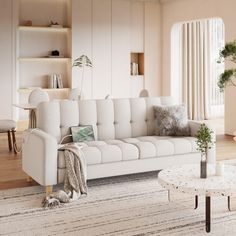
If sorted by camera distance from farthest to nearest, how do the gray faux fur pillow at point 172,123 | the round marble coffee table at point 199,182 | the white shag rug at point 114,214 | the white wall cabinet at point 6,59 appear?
the white wall cabinet at point 6,59, the gray faux fur pillow at point 172,123, the white shag rug at point 114,214, the round marble coffee table at point 199,182

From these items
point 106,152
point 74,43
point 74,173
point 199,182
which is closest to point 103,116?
point 106,152

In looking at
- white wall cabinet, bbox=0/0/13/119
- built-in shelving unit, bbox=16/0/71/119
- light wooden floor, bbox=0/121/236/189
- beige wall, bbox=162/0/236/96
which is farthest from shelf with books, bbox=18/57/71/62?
beige wall, bbox=162/0/236/96

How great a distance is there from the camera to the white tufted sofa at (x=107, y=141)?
4.21 metres

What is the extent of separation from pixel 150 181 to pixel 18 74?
15.6ft

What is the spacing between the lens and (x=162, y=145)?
187 inches

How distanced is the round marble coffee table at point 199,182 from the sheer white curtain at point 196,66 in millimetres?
6606

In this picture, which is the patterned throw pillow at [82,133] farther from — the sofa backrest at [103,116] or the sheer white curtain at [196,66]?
the sheer white curtain at [196,66]

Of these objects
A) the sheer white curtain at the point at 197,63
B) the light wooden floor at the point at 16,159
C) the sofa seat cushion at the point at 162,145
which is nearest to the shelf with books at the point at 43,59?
the light wooden floor at the point at 16,159

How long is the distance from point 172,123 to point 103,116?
0.83 metres

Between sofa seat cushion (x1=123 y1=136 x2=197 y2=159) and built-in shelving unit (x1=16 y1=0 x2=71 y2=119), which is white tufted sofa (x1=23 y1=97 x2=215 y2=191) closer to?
sofa seat cushion (x1=123 y1=136 x2=197 y2=159)

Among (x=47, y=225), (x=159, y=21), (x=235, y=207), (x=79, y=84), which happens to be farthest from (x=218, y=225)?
(x=159, y=21)

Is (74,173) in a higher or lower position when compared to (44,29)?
lower

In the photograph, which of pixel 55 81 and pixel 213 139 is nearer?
pixel 213 139

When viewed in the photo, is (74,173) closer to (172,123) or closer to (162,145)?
(162,145)
